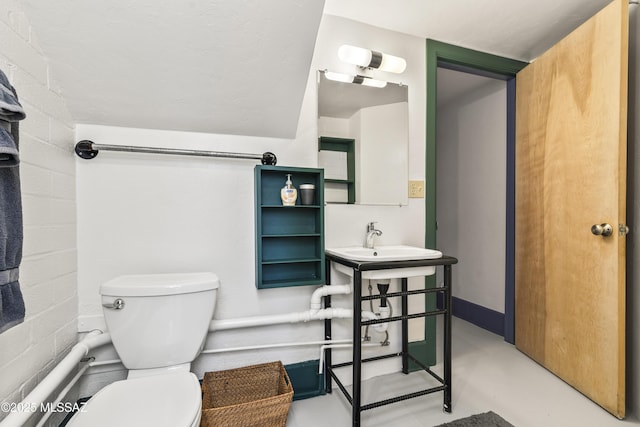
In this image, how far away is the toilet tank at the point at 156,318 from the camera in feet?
3.64

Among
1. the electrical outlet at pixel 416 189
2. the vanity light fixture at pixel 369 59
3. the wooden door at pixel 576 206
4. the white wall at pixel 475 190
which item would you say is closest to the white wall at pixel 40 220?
the vanity light fixture at pixel 369 59

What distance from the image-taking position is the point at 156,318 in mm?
1125

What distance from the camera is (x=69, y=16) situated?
957 millimetres

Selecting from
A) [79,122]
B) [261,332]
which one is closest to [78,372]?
[261,332]

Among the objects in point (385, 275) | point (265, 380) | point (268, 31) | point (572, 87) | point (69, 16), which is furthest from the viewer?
point (572, 87)

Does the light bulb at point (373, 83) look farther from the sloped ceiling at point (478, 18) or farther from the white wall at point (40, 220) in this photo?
the white wall at point (40, 220)

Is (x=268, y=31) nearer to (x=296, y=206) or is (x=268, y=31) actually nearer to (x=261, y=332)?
(x=296, y=206)

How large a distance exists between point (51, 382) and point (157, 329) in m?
0.31

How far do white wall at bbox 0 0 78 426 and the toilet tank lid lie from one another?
0.19 m

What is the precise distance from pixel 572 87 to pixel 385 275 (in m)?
1.51

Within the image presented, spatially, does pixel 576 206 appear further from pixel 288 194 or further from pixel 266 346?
pixel 266 346

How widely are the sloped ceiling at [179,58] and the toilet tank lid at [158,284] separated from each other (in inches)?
27.1

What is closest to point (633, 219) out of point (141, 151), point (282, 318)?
point (282, 318)

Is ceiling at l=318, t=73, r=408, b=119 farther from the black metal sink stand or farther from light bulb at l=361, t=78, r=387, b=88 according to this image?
the black metal sink stand
